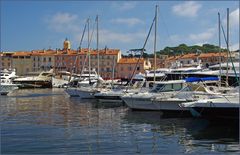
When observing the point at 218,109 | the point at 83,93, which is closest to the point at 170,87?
the point at 218,109

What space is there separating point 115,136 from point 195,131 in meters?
3.75

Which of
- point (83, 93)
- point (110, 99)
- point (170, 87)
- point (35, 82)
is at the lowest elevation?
point (110, 99)

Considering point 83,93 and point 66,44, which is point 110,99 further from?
point 66,44

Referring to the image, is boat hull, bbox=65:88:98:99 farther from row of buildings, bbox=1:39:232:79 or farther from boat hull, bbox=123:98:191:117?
row of buildings, bbox=1:39:232:79

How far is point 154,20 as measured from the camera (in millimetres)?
31719

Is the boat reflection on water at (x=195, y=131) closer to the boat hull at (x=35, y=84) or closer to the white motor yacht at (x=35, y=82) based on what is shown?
the boat hull at (x=35, y=84)

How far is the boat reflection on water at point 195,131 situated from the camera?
1369 centimetres

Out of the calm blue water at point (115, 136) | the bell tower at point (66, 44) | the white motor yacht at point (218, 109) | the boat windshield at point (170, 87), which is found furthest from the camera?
the bell tower at point (66, 44)

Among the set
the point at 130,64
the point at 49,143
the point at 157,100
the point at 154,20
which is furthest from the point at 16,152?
the point at 130,64

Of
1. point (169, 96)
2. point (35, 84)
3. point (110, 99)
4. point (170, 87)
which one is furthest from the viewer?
point (35, 84)

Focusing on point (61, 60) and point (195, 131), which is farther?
point (61, 60)

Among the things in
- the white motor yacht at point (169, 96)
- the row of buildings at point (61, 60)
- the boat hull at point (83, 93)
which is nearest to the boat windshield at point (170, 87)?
the white motor yacht at point (169, 96)

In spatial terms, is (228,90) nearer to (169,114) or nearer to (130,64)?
(169,114)

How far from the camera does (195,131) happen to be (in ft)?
55.7
